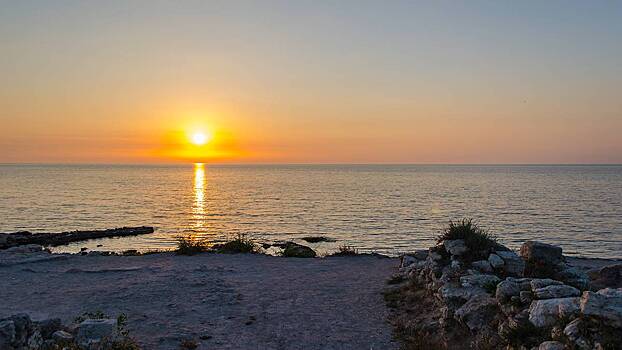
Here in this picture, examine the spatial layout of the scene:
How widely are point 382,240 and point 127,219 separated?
35205 millimetres

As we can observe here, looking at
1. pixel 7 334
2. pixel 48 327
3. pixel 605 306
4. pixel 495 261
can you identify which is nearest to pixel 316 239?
pixel 495 261

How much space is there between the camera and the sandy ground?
13.7 m

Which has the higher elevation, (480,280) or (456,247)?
(456,247)

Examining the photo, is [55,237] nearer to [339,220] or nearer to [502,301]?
[339,220]

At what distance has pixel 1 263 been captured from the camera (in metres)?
23.2

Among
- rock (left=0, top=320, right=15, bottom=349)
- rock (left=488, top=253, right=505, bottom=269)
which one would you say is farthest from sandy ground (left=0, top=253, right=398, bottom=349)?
rock (left=488, top=253, right=505, bottom=269)

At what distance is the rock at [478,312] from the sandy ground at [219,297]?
6.83 feet

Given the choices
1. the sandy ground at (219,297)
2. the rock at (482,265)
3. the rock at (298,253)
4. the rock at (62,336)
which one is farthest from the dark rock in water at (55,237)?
the rock at (482,265)

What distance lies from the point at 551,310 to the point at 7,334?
39.8 ft

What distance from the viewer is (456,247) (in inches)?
683

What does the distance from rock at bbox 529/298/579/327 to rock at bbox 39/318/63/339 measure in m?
11.5

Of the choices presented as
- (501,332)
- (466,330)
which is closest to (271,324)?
(466,330)

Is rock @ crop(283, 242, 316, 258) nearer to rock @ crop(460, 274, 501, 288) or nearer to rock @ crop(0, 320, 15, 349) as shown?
rock @ crop(460, 274, 501, 288)

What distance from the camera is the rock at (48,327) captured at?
1183 centimetres
